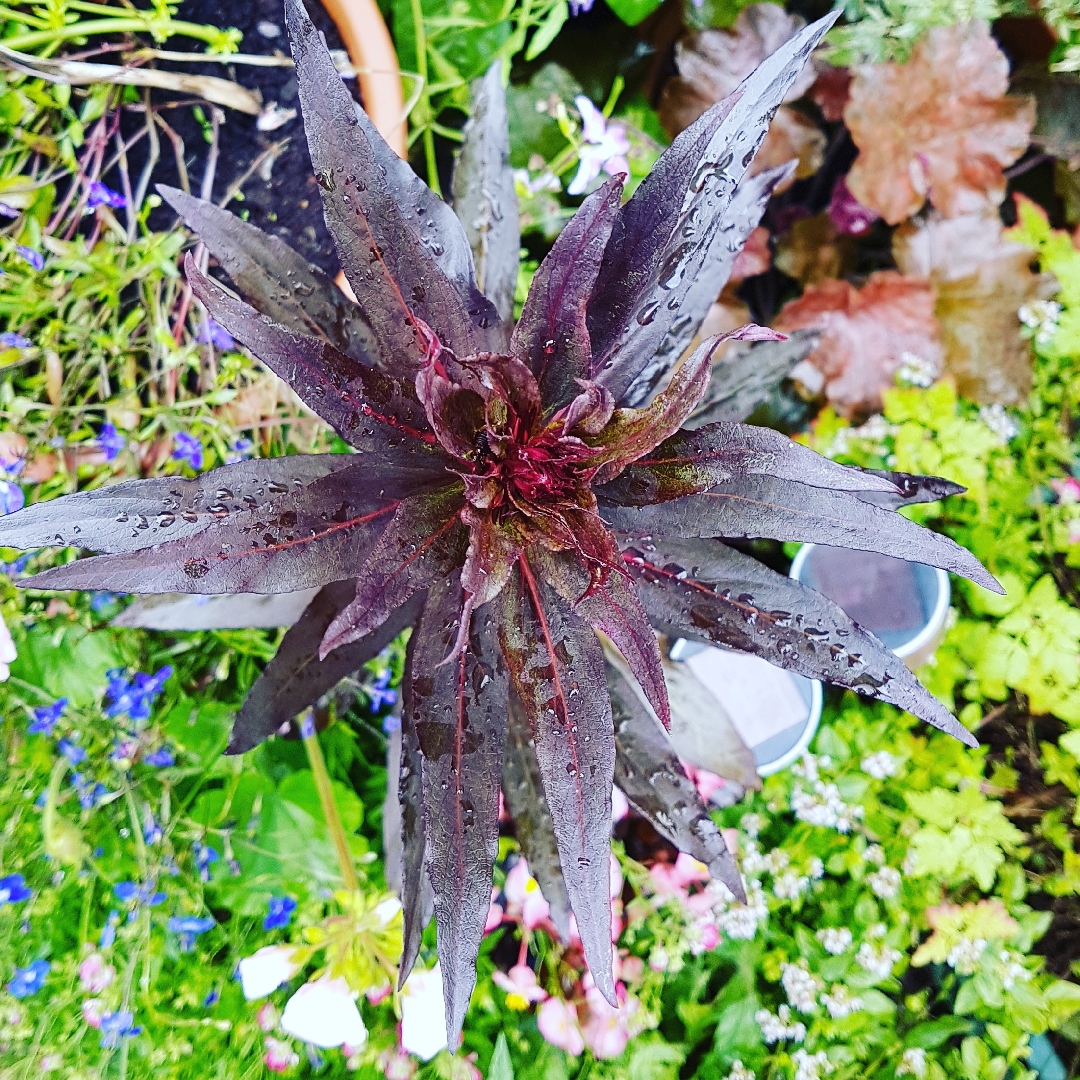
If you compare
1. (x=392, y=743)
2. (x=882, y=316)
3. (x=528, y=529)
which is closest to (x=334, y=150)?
(x=528, y=529)

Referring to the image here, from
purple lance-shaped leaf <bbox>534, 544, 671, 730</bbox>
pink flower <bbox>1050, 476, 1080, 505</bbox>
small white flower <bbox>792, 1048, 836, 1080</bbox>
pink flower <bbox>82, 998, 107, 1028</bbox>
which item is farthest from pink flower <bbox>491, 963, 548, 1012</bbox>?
pink flower <bbox>1050, 476, 1080, 505</bbox>

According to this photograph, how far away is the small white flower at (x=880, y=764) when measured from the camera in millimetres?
1174

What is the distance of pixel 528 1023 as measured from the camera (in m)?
1.14

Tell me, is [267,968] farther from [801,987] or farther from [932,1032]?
[932,1032]

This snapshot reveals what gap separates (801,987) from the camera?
1135mm

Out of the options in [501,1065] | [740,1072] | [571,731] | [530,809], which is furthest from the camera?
[740,1072]

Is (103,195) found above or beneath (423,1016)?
above

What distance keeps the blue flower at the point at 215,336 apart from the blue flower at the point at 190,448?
119 millimetres

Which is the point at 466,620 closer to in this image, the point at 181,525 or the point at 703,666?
the point at 181,525

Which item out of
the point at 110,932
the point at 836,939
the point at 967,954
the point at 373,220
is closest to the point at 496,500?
the point at 373,220

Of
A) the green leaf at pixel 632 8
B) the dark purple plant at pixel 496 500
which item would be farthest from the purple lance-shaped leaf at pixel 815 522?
the green leaf at pixel 632 8

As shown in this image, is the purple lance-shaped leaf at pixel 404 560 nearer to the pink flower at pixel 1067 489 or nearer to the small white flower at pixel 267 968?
the small white flower at pixel 267 968

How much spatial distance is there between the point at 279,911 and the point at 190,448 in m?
0.58

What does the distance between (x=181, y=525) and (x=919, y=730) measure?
1.21 m
